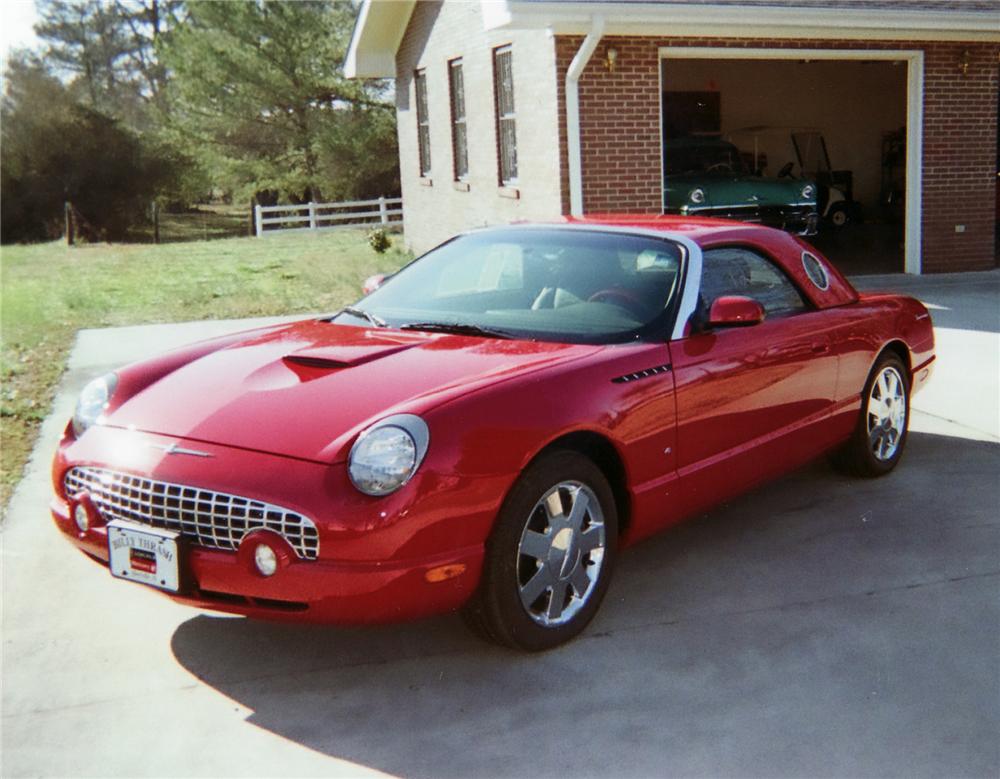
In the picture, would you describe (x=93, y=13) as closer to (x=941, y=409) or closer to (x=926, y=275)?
(x=926, y=275)

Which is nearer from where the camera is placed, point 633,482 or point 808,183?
point 633,482

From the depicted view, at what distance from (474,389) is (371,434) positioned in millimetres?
412

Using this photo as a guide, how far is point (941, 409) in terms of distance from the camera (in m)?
7.47

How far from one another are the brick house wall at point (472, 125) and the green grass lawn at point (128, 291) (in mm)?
1376

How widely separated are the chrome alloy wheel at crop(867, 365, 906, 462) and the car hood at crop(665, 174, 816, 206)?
30.3 ft

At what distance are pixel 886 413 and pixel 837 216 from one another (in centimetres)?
1674

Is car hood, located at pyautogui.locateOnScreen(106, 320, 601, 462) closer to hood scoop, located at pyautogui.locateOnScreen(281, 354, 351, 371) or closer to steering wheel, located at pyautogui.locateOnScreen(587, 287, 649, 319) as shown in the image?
hood scoop, located at pyautogui.locateOnScreen(281, 354, 351, 371)

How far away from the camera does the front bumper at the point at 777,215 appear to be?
1556cm

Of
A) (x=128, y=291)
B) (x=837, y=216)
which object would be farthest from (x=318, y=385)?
(x=837, y=216)

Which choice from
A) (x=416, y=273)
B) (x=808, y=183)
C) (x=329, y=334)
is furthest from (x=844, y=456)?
(x=808, y=183)

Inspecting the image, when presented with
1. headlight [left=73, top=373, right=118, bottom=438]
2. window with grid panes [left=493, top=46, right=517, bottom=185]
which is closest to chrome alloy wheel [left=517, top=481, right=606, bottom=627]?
headlight [left=73, top=373, right=118, bottom=438]

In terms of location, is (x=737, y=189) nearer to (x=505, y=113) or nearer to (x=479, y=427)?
(x=505, y=113)

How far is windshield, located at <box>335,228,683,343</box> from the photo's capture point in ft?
15.1

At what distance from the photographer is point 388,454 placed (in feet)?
11.6
